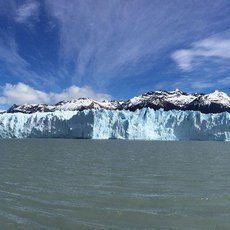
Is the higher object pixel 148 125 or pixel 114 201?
pixel 148 125

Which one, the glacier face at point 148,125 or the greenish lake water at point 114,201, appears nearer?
the greenish lake water at point 114,201

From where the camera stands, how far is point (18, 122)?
100188 mm

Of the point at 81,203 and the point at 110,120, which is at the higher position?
the point at 110,120

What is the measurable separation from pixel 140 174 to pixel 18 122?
8269 cm

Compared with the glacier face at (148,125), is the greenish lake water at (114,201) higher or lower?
lower

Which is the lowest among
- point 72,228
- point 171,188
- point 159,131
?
point 72,228

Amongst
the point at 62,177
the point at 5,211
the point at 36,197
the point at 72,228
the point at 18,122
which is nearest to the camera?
the point at 72,228

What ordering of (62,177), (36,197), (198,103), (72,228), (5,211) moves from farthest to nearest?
(198,103) → (62,177) → (36,197) → (5,211) → (72,228)

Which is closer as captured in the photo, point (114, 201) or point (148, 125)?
point (114, 201)

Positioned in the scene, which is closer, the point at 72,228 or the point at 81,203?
the point at 72,228

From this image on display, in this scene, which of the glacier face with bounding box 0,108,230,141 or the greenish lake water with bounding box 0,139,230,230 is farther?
the glacier face with bounding box 0,108,230,141

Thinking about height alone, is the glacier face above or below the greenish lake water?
above

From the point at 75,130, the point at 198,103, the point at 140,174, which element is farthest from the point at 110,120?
the point at 198,103

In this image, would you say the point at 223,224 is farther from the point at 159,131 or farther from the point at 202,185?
the point at 159,131
